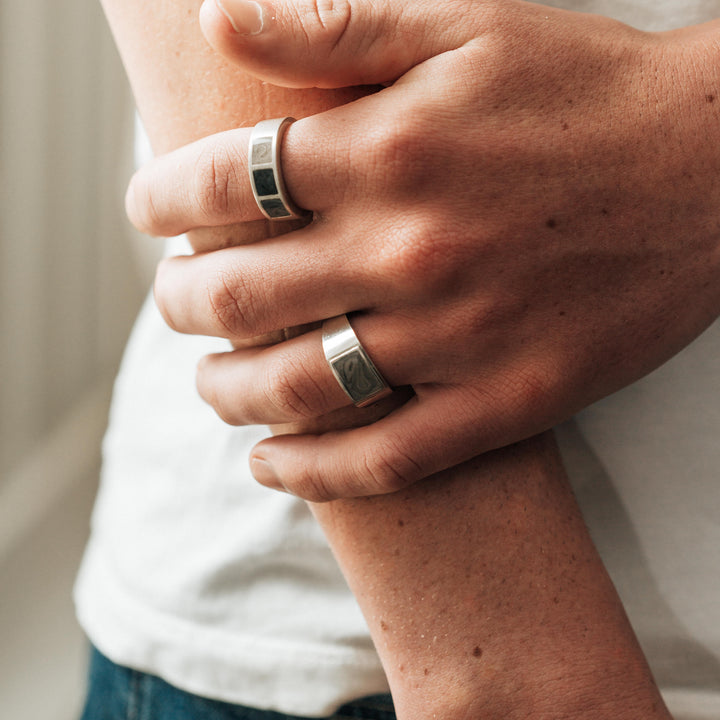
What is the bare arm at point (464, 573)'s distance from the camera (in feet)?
1.59

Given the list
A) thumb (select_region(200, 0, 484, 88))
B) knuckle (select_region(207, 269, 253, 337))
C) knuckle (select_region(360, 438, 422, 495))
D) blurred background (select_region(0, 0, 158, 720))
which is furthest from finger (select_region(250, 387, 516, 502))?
blurred background (select_region(0, 0, 158, 720))

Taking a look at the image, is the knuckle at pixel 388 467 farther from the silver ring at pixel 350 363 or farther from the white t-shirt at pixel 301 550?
the white t-shirt at pixel 301 550

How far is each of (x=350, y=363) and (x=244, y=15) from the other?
0.71 ft

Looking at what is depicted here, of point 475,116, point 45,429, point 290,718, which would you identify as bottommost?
point 45,429

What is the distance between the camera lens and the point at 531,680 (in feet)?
1.60

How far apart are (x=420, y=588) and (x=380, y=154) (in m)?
0.30

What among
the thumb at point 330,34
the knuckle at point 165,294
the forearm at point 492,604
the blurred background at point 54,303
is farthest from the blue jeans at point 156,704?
the blurred background at point 54,303

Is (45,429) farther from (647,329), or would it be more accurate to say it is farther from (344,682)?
(647,329)

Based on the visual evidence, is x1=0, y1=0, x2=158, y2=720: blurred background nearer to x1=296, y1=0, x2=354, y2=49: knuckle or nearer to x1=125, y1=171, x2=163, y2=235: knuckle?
x1=125, y1=171, x2=163, y2=235: knuckle

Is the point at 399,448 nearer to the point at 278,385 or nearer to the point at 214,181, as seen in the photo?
the point at 278,385

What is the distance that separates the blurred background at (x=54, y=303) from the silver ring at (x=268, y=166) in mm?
989

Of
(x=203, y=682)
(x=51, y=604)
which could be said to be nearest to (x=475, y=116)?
(x=203, y=682)

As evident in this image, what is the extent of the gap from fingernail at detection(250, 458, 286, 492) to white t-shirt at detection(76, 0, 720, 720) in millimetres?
81

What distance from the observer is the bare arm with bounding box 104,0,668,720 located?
48 centimetres
